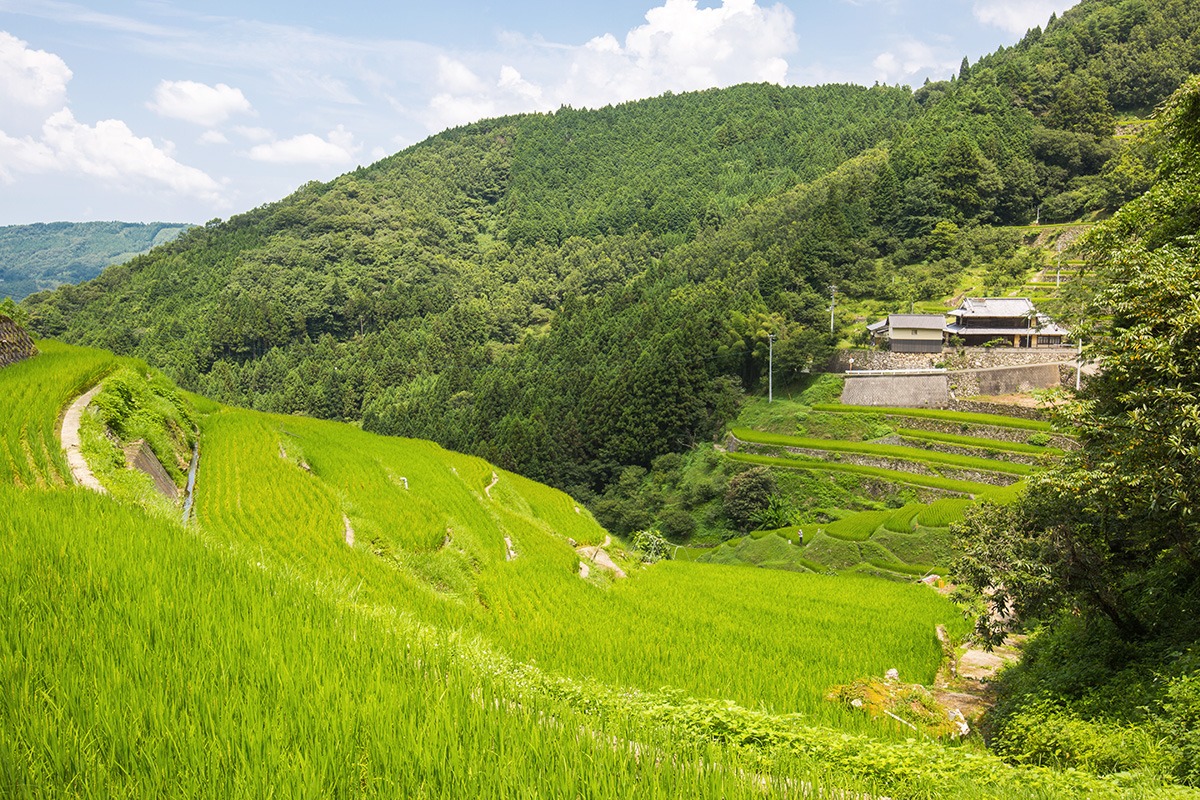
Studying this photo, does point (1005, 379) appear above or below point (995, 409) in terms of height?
above

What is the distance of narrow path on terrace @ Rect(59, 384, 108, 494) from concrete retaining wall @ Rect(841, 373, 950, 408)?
44.6m

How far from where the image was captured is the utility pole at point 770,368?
52.4 metres

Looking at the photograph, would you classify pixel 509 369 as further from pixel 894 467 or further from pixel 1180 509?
pixel 1180 509

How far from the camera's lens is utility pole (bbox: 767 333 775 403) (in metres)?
52.4

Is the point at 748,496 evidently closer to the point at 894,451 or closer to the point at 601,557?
the point at 894,451

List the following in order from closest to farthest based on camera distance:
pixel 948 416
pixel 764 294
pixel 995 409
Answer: pixel 995 409
pixel 948 416
pixel 764 294

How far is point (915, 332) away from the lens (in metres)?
48.9

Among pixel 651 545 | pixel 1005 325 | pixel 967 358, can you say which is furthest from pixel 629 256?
pixel 651 545

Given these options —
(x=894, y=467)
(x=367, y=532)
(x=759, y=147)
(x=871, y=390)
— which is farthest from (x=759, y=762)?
(x=759, y=147)

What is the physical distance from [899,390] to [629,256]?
283 ft

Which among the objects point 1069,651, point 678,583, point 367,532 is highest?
point 367,532

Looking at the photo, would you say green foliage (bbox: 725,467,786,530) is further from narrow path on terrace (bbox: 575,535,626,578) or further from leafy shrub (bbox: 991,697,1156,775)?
leafy shrub (bbox: 991,697,1156,775)

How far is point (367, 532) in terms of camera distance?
11219 mm

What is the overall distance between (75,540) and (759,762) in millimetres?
4877
